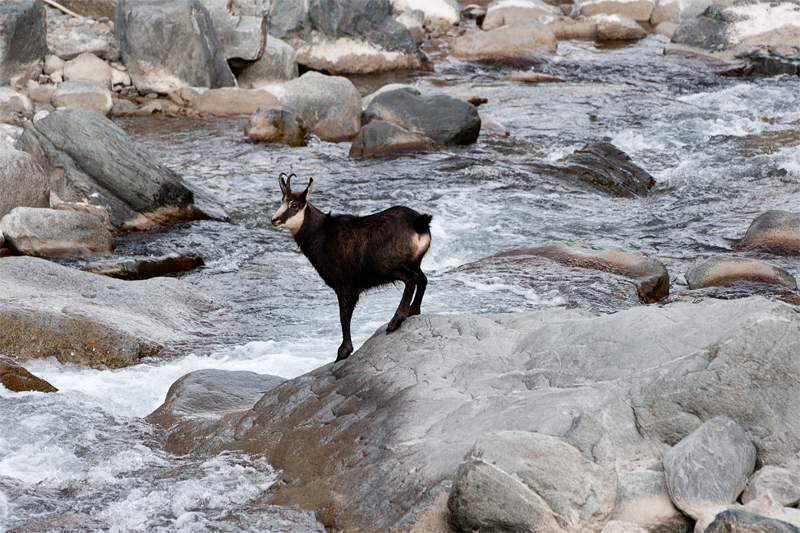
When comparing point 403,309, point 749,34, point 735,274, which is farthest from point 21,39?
point 749,34

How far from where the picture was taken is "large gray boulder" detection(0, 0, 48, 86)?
56.2 feet

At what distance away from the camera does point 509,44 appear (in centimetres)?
2456

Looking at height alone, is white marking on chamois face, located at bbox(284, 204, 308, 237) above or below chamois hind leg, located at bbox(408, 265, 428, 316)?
above

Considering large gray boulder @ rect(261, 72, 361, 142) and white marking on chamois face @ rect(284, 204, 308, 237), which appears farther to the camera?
large gray boulder @ rect(261, 72, 361, 142)

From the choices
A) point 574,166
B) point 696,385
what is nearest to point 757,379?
point 696,385

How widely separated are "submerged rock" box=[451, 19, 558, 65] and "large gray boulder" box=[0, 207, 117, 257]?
1651cm

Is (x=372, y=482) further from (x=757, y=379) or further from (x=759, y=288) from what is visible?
(x=759, y=288)

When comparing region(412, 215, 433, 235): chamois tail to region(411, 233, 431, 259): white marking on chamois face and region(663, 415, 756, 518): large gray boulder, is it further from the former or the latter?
region(663, 415, 756, 518): large gray boulder

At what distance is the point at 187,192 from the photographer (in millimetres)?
11945

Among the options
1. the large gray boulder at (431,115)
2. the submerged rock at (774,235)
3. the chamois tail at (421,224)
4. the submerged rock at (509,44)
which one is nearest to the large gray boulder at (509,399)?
the chamois tail at (421,224)

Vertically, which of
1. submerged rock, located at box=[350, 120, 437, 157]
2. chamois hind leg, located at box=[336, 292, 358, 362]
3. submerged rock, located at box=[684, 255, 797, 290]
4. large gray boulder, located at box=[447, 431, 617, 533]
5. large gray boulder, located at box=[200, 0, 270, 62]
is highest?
large gray boulder, located at box=[200, 0, 270, 62]

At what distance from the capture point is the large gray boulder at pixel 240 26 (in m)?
19.4

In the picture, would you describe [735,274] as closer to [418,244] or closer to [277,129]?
[418,244]

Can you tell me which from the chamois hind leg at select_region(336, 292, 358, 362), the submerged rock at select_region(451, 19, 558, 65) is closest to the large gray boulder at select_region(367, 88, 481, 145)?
the submerged rock at select_region(451, 19, 558, 65)
